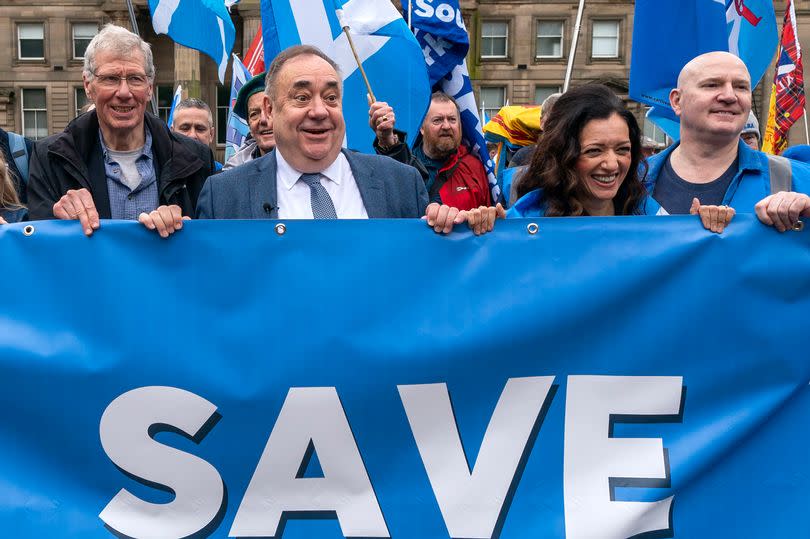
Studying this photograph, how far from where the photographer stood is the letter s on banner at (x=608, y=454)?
3072 millimetres

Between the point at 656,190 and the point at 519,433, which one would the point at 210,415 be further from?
the point at 656,190

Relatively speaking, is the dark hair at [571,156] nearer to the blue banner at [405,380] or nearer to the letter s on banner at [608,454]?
→ the blue banner at [405,380]

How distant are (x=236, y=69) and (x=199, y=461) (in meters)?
7.55

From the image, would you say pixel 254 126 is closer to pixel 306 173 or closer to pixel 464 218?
pixel 306 173

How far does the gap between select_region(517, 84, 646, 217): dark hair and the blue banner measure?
1.14 feet

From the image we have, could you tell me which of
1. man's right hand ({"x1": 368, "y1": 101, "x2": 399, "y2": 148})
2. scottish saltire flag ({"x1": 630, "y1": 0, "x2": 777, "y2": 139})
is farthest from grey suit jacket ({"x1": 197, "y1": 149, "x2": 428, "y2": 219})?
scottish saltire flag ({"x1": 630, "y1": 0, "x2": 777, "y2": 139})

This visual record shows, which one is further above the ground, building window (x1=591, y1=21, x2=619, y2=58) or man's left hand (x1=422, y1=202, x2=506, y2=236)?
building window (x1=591, y1=21, x2=619, y2=58)

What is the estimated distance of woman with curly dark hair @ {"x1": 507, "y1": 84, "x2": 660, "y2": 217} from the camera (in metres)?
3.52

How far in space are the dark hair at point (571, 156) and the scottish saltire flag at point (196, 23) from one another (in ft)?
18.6

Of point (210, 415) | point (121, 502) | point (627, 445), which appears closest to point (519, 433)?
point (627, 445)

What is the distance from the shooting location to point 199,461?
311 centimetres

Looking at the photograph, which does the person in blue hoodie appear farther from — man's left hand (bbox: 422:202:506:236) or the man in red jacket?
the man in red jacket

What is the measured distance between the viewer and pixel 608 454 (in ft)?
10.2

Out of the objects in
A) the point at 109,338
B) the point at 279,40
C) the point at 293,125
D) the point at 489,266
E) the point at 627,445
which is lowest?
the point at 627,445
